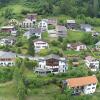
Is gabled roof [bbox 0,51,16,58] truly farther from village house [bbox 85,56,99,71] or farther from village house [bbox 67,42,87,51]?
village house [bbox 85,56,99,71]

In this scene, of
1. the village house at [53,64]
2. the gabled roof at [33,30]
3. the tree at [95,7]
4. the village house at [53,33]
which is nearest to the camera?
the village house at [53,64]

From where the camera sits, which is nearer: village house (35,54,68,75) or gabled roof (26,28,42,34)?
village house (35,54,68,75)

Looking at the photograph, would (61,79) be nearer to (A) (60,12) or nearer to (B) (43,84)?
(B) (43,84)

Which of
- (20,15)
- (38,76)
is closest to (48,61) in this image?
(38,76)

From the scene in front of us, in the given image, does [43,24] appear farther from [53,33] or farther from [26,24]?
[53,33]

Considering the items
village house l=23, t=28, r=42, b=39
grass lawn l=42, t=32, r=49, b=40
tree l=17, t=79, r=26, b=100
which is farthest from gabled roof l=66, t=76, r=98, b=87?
village house l=23, t=28, r=42, b=39

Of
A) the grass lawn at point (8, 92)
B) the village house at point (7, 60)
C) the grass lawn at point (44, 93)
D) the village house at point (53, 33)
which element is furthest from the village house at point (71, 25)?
the grass lawn at point (8, 92)

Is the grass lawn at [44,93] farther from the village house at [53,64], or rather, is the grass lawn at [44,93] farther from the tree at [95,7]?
the tree at [95,7]
